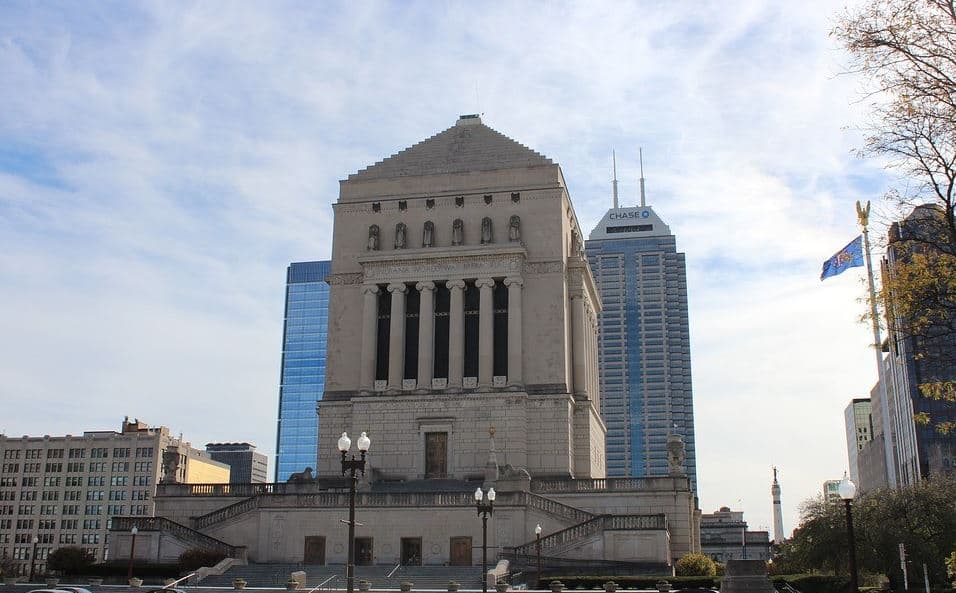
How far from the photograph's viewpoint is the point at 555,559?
47719mm

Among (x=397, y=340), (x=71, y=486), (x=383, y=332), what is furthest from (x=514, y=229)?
(x=71, y=486)

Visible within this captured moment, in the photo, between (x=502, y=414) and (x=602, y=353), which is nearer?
(x=502, y=414)

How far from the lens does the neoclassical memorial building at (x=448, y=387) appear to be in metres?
53.0

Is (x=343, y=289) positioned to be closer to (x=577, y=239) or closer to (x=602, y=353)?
(x=577, y=239)

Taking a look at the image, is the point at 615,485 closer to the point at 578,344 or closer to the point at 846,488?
the point at 578,344

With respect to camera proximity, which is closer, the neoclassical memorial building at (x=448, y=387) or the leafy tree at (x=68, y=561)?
the leafy tree at (x=68, y=561)

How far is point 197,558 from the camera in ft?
163

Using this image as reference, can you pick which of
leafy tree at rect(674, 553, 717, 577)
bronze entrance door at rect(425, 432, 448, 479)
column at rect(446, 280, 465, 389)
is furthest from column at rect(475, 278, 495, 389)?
leafy tree at rect(674, 553, 717, 577)

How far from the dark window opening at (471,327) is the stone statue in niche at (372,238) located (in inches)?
285

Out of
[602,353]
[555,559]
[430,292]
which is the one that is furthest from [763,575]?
[602,353]

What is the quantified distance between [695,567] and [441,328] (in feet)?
89.1

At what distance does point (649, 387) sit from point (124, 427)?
9059cm

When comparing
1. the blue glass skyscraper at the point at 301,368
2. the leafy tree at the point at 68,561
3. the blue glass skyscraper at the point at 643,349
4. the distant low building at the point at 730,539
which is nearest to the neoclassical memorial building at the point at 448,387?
the leafy tree at the point at 68,561

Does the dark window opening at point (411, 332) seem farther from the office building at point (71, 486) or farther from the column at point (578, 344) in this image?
the office building at point (71, 486)
